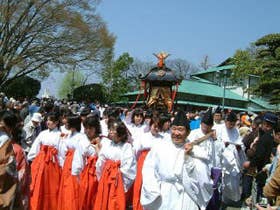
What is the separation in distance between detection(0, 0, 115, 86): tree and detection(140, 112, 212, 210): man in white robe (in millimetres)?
23427

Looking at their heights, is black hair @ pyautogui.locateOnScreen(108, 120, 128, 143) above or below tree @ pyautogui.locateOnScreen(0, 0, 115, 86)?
below

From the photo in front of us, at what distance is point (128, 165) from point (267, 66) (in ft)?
99.3

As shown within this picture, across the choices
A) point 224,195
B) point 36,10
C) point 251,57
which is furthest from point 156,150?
point 251,57

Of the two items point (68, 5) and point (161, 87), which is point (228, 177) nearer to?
point (161, 87)

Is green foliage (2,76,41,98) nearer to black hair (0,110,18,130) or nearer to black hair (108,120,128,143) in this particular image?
black hair (108,120,128,143)

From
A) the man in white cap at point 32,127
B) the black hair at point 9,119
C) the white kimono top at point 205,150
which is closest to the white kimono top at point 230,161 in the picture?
the white kimono top at point 205,150

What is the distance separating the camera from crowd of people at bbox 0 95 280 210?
4.94 metres

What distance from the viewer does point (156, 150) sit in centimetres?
521

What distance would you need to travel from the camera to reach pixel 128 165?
7.05 meters

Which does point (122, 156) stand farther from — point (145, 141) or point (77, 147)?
point (145, 141)

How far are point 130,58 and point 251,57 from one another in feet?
40.0

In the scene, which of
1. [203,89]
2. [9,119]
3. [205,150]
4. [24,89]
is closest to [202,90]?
[203,89]

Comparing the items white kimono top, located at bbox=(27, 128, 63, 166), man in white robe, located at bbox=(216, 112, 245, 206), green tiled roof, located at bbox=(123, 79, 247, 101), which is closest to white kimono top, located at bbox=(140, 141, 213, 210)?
man in white robe, located at bbox=(216, 112, 245, 206)

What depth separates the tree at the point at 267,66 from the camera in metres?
34.6
